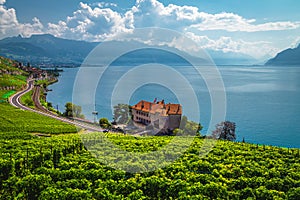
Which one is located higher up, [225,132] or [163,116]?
[163,116]

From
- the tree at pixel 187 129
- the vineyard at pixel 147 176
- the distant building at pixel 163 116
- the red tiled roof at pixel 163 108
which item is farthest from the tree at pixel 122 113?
the vineyard at pixel 147 176

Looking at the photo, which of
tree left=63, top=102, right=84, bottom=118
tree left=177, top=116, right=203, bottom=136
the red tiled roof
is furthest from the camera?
tree left=63, top=102, right=84, bottom=118

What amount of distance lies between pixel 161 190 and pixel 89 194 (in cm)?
414

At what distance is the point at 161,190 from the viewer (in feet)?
50.6

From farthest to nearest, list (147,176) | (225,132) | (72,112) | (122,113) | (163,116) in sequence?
(72,112) → (122,113) → (163,116) → (225,132) → (147,176)

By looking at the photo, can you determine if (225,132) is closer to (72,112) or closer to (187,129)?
(187,129)

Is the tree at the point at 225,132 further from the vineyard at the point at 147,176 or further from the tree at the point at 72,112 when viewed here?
the tree at the point at 72,112

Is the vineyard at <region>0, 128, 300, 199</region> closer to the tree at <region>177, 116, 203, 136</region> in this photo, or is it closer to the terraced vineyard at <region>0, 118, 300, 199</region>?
the terraced vineyard at <region>0, 118, 300, 199</region>

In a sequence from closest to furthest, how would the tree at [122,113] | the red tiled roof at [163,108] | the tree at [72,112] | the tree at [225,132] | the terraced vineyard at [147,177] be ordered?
1. the terraced vineyard at [147,177]
2. the tree at [225,132]
3. the red tiled roof at [163,108]
4. the tree at [122,113]
5. the tree at [72,112]

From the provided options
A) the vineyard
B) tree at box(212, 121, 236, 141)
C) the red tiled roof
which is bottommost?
tree at box(212, 121, 236, 141)

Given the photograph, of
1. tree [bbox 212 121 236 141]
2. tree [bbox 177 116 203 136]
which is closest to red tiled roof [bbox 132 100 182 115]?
tree [bbox 177 116 203 136]

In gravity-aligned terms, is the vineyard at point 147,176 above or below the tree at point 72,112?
above

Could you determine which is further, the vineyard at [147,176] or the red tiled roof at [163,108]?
the red tiled roof at [163,108]

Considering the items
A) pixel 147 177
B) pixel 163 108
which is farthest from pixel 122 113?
pixel 147 177
